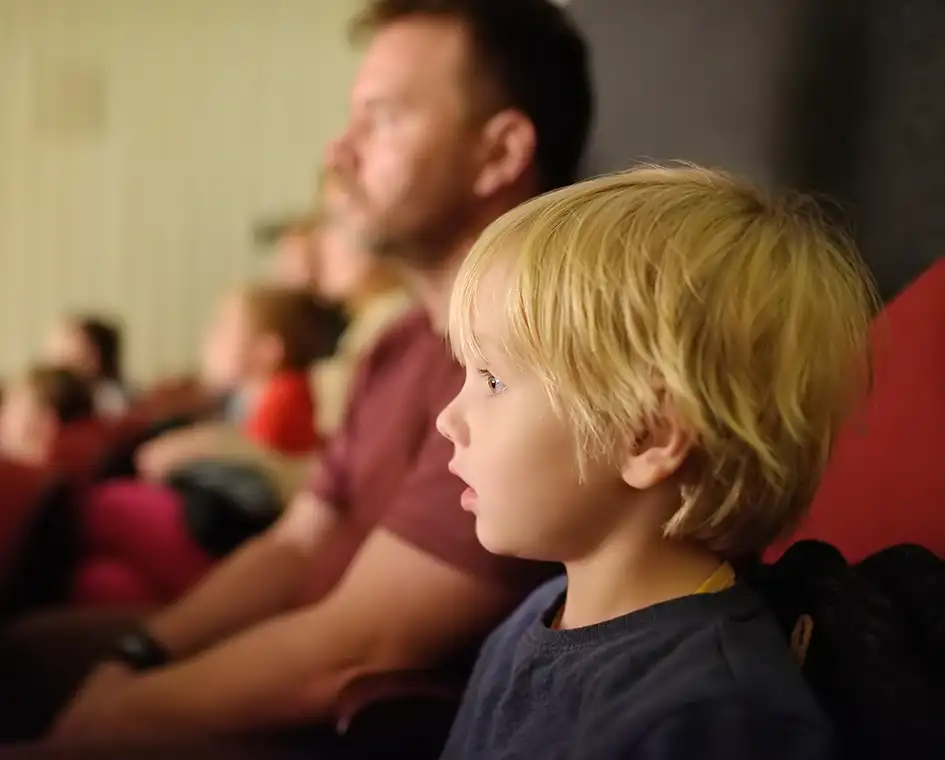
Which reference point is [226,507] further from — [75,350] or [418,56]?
[75,350]

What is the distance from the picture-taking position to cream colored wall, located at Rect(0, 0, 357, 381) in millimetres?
3012

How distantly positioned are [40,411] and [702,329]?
173cm

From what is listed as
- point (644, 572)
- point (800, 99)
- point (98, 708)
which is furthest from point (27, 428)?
point (644, 572)

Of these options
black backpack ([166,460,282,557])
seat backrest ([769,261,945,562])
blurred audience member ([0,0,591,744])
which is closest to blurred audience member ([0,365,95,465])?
black backpack ([166,460,282,557])

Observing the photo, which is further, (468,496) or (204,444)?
(204,444)

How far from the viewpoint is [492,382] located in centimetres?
58

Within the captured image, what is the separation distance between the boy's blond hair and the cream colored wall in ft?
8.54

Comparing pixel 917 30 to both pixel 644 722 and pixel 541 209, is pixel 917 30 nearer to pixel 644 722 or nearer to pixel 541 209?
pixel 541 209

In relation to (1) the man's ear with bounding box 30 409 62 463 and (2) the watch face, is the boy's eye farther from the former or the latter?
(1) the man's ear with bounding box 30 409 62 463

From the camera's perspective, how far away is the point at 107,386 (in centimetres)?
239

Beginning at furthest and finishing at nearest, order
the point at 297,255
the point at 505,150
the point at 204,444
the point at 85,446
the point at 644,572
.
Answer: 1. the point at 297,255
2. the point at 85,446
3. the point at 204,444
4. the point at 505,150
5. the point at 644,572

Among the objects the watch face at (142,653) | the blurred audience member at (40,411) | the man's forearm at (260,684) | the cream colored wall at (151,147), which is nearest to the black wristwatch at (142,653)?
the watch face at (142,653)

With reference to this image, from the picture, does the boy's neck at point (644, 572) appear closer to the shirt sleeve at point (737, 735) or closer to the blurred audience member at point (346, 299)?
the shirt sleeve at point (737, 735)

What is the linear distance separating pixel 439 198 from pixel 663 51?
33cm
